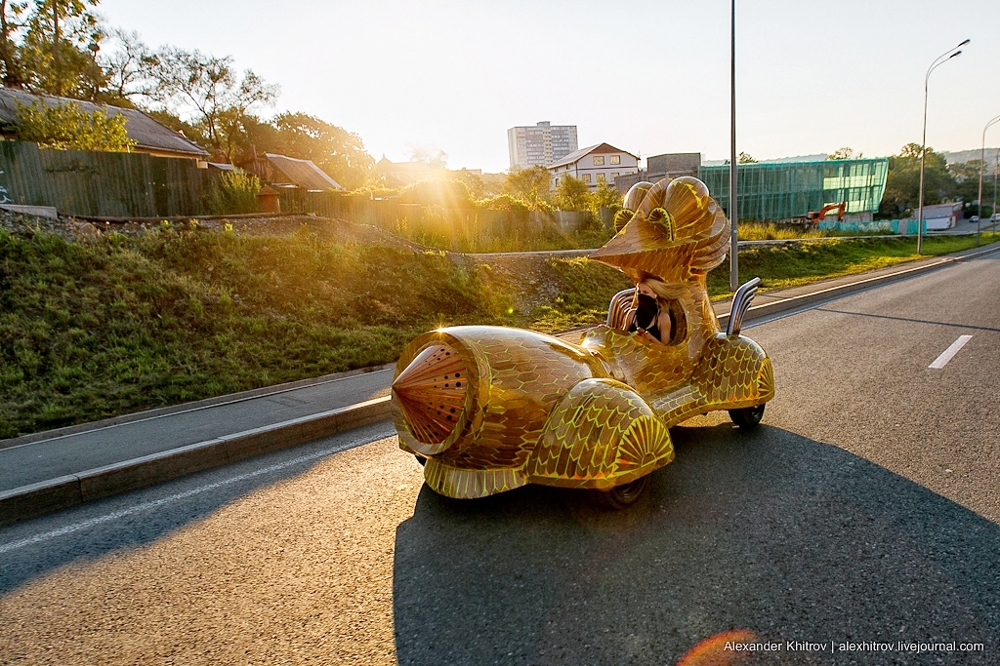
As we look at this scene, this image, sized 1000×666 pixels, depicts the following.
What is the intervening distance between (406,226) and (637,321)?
1460cm

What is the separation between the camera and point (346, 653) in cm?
246

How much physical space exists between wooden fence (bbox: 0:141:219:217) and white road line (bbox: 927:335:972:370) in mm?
14848

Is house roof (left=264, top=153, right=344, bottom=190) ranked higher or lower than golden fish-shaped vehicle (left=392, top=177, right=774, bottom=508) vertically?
higher

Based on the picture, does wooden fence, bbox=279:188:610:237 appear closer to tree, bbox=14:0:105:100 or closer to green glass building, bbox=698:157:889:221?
tree, bbox=14:0:105:100

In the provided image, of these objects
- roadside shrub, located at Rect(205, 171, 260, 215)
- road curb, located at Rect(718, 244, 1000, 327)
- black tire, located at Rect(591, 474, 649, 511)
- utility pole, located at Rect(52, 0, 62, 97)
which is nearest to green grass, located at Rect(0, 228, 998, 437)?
roadside shrub, located at Rect(205, 171, 260, 215)

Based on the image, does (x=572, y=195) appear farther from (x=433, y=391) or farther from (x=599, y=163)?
(x=599, y=163)

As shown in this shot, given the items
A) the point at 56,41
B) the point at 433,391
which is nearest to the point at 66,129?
the point at 433,391

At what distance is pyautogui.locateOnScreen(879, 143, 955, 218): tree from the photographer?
233 feet

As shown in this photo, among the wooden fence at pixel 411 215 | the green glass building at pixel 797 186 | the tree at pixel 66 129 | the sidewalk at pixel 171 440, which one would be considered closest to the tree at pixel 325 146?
the green glass building at pixel 797 186

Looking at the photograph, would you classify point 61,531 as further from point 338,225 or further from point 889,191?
point 889,191

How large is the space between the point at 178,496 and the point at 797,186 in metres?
63.9

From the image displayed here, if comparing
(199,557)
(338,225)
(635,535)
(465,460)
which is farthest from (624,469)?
(338,225)

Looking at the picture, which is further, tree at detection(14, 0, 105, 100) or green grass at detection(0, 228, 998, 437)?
tree at detection(14, 0, 105, 100)

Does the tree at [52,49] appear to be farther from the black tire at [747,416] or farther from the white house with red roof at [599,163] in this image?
the white house with red roof at [599,163]
